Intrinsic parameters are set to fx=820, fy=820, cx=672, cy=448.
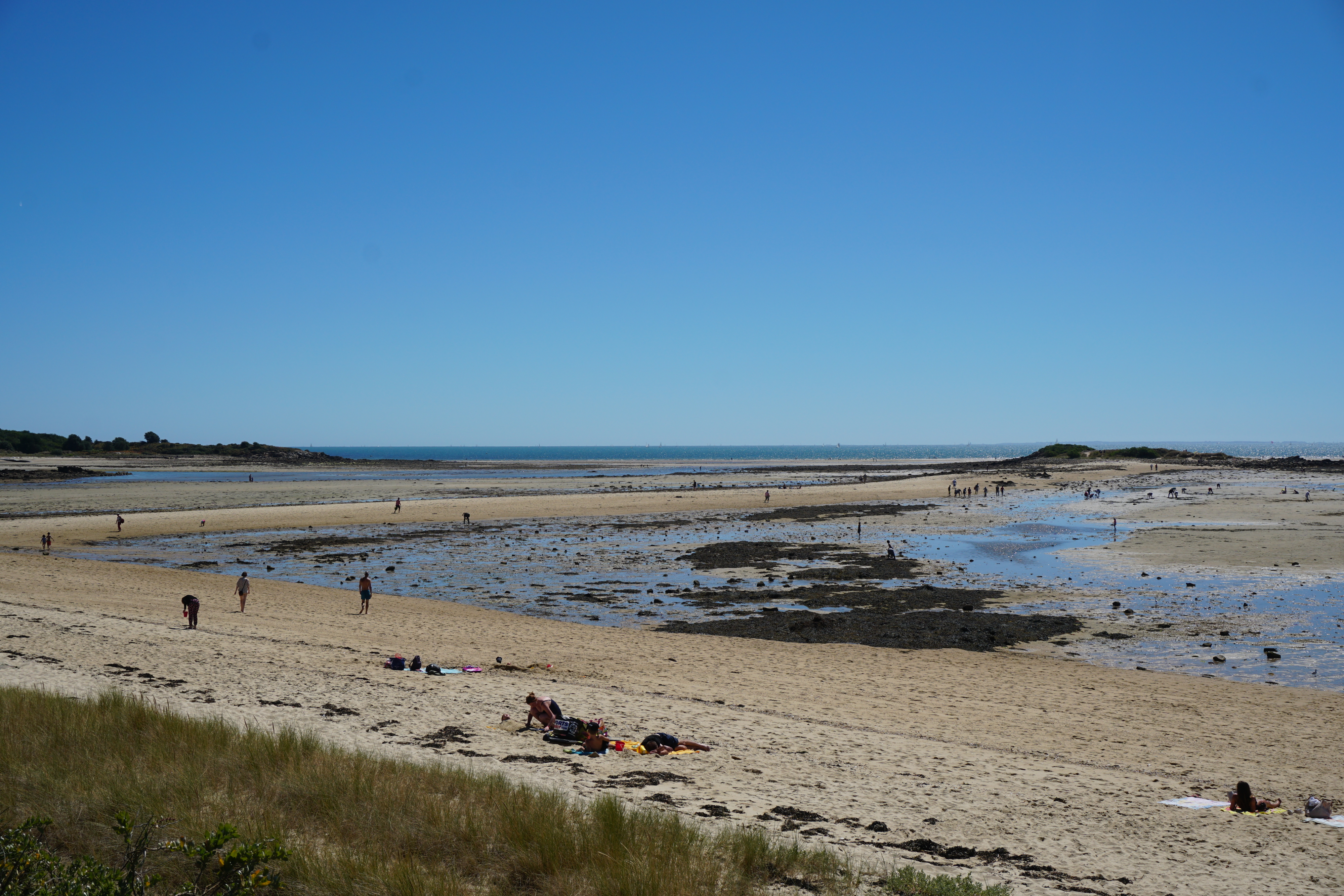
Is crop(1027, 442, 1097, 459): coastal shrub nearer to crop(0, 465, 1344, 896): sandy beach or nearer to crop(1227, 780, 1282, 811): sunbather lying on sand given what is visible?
crop(0, 465, 1344, 896): sandy beach

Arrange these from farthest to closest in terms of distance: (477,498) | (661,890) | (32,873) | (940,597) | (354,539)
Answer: (477,498) < (354,539) < (940,597) < (661,890) < (32,873)

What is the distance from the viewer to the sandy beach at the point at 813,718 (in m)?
7.79

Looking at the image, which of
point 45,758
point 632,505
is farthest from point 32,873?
point 632,505

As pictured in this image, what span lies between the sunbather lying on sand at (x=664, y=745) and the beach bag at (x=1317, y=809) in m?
6.44

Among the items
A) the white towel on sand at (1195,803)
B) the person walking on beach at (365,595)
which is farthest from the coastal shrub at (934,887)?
the person walking on beach at (365,595)

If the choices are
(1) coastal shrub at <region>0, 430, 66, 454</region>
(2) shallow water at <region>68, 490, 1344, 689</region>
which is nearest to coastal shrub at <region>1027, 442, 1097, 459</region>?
(2) shallow water at <region>68, 490, 1344, 689</region>

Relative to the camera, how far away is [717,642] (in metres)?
19.2

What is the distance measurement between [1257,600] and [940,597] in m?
8.46

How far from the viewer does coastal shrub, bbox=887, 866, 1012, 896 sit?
5957mm

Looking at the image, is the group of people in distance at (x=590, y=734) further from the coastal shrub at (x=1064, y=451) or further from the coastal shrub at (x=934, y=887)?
the coastal shrub at (x=1064, y=451)

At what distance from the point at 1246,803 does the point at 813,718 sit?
219 inches

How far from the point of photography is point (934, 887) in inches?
239

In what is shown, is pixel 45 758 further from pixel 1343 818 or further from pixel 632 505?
pixel 632 505

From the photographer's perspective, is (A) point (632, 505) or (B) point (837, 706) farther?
(A) point (632, 505)
